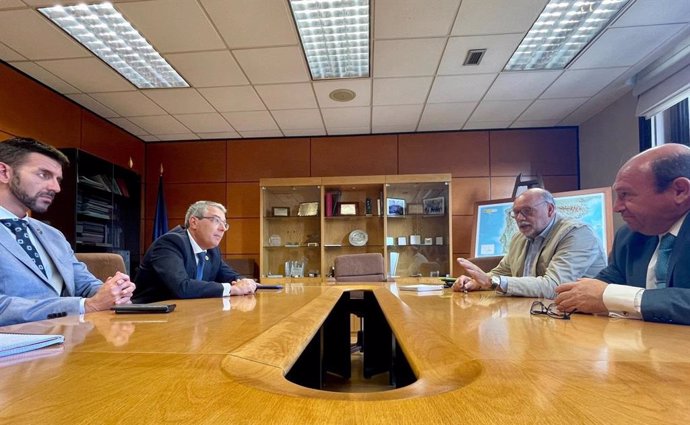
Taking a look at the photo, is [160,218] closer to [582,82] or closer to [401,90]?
[401,90]

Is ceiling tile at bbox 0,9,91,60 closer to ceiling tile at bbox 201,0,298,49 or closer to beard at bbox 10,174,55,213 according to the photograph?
ceiling tile at bbox 201,0,298,49

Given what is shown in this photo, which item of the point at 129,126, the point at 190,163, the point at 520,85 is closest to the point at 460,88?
the point at 520,85

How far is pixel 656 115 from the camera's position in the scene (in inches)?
152

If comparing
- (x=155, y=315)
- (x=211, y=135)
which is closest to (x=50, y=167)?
(x=155, y=315)

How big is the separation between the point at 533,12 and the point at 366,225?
10.7ft

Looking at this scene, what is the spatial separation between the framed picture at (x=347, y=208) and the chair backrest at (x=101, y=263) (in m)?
3.29

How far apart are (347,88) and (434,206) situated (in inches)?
83.9

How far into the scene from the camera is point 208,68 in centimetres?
361

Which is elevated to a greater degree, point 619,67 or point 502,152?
point 619,67

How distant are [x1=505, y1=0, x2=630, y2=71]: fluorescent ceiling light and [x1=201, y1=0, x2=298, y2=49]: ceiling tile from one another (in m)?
1.93

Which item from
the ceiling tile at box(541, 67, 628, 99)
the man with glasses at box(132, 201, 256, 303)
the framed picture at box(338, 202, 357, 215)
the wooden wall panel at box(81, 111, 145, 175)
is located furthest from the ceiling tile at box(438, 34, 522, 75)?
the wooden wall panel at box(81, 111, 145, 175)

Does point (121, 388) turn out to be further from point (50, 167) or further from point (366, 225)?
point (366, 225)

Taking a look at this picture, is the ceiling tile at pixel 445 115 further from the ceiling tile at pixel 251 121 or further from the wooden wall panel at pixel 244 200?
the wooden wall panel at pixel 244 200

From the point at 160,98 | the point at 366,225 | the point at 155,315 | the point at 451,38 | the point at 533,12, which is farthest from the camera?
the point at 366,225
